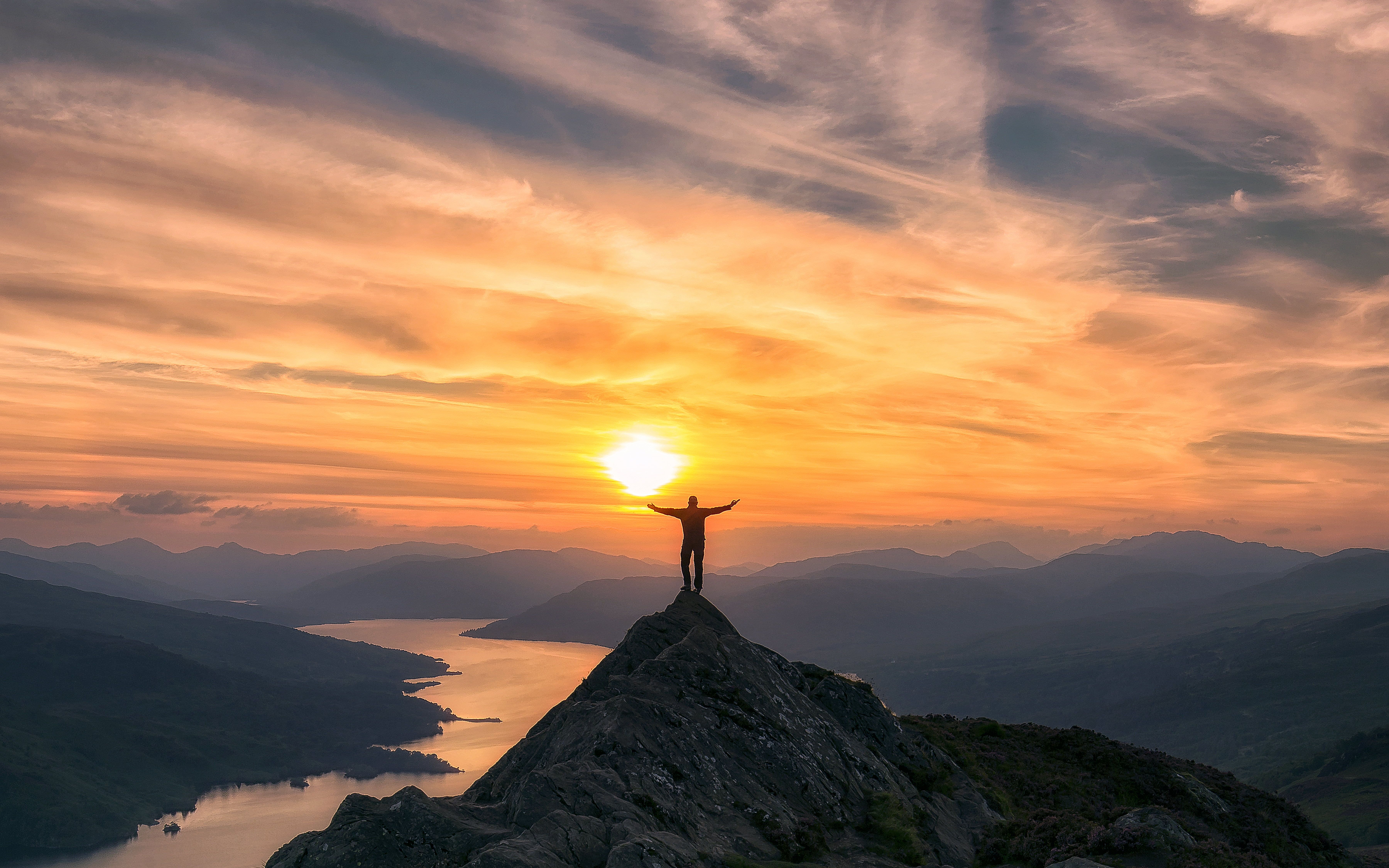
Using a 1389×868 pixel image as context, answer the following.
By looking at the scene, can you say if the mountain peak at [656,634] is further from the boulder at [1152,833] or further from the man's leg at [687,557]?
the boulder at [1152,833]

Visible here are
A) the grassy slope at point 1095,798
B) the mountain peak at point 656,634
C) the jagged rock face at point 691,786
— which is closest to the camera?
the jagged rock face at point 691,786

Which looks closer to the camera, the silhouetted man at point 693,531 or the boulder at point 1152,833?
the boulder at point 1152,833

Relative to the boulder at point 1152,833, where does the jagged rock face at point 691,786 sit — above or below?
above

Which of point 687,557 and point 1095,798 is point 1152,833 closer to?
point 1095,798

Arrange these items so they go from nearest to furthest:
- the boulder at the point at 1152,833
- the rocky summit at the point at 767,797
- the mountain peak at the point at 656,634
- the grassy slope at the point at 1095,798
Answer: the rocky summit at the point at 767,797
the boulder at the point at 1152,833
the grassy slope at the point at 1095,798
the mountain peak at the point at 656,634

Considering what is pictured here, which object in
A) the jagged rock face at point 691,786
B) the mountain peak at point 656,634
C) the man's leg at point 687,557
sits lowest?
the jagged rock face at point 691,786

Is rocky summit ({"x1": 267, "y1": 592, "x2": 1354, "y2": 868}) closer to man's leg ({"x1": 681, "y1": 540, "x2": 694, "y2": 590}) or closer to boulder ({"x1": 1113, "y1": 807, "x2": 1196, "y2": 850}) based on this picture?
boulder ({"x1": 1113, "y1": 807, "x2": 1196, "y2": 850})

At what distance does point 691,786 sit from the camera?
2838cm

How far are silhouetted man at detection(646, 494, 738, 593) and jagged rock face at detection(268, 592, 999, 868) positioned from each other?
1.92m

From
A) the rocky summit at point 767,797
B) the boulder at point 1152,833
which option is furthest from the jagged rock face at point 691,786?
the boulder at point 1152,833

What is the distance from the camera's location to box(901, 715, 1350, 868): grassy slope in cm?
3206

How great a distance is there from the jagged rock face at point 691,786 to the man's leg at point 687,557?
1.62m

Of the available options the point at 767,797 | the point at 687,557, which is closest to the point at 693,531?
the point at 687,557

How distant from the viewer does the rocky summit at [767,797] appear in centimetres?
2223
